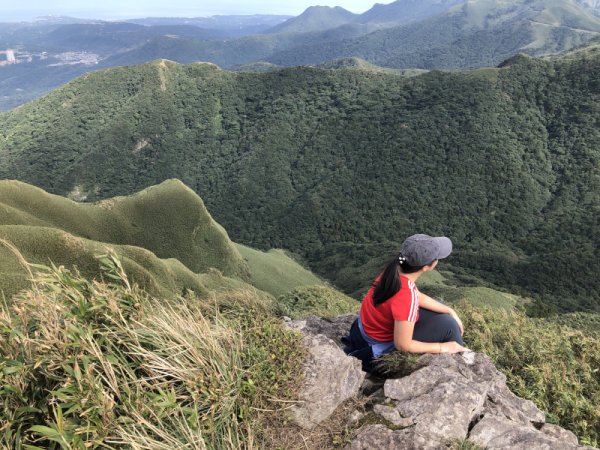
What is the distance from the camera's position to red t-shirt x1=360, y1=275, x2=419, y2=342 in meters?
6.99

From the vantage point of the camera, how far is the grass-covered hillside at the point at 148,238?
4109cm

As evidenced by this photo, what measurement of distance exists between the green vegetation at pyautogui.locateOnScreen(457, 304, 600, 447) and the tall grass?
5904 millimetres

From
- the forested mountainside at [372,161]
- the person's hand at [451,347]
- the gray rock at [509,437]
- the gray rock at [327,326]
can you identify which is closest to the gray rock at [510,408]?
the gray rock at [509,437]

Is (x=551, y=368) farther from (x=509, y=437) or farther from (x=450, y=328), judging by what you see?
(x=509, y=437)

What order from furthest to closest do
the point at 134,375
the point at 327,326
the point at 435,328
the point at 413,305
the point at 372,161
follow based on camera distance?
the point at 372,161 < the point at 327,326 < the point at 435,328 < the point at 413,305 < the point at 134,375

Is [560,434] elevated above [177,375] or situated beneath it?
situated beneath

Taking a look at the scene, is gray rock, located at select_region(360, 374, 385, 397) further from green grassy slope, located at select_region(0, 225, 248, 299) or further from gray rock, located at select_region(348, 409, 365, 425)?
green grassy slope, located at select_region(0, 225, 248, 299)

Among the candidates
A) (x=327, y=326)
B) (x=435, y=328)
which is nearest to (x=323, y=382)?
(x=435, y=328)

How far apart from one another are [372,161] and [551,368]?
493 ft

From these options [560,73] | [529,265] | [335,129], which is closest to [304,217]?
[335,129]

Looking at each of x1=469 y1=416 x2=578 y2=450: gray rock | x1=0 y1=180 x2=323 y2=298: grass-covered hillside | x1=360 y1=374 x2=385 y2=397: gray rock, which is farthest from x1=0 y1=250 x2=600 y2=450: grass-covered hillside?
x1=0 y1=180 x2=323 y2=298: grass-covered hillside

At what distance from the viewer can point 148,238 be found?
74.2m

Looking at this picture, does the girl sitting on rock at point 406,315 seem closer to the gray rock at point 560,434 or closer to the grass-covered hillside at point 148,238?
the gray rock at point 560,434

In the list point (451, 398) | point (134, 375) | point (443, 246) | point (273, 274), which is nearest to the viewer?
point (134, 375)
